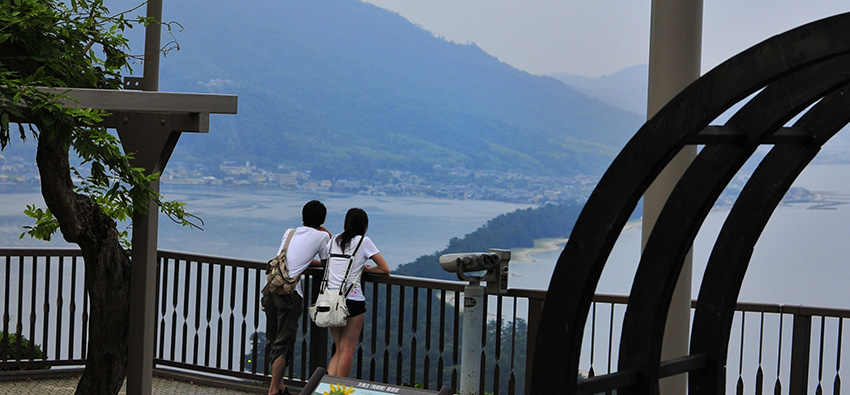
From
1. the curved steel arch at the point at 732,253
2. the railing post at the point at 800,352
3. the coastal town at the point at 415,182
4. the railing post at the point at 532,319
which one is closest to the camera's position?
the curved steel arch at the point at 732,253

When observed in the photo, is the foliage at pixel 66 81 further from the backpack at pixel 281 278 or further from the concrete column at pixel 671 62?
the concrete column at pixel 671 62

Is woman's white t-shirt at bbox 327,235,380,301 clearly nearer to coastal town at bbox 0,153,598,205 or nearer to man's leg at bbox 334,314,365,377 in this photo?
man's leg at bbox 334,314,365,377

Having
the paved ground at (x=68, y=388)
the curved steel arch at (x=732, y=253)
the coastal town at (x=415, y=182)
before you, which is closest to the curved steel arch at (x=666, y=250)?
the curved steel arch at (x=732, y=253)

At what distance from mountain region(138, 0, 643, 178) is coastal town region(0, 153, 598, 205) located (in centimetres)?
28

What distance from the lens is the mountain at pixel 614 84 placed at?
25766mm

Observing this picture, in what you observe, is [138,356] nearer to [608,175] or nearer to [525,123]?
[608,175]

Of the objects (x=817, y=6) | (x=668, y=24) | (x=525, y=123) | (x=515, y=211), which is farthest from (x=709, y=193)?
(x=525, y=123)

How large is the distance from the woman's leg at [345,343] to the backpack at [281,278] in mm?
476

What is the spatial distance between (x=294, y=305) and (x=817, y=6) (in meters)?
18.7

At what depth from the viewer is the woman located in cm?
588

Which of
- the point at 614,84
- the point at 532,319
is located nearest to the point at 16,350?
the point at 532,319

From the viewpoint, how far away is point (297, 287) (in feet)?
19.8

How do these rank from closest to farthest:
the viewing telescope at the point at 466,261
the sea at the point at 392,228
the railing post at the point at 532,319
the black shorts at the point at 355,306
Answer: the viewing telescope at the point at 466,261 → the railing post at the point at 532,319 → the black shorts at the point at 355,306 → the sea at the point at 392,228

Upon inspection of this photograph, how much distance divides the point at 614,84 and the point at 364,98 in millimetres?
7990
